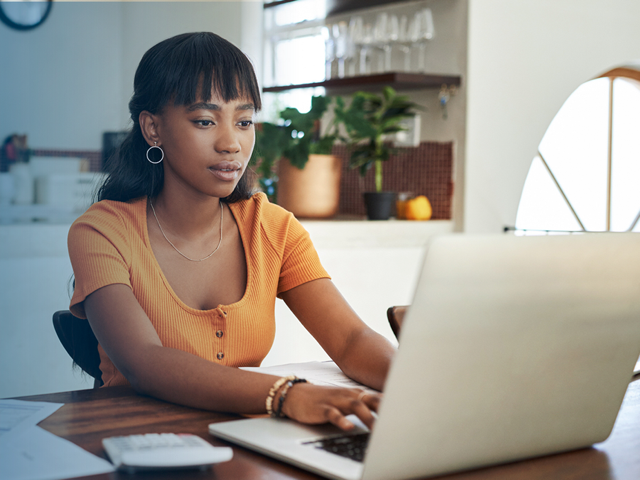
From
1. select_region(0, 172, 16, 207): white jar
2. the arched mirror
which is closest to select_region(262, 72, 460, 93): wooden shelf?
the arched mirror

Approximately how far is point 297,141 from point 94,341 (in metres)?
1.49

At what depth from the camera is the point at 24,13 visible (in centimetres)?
541

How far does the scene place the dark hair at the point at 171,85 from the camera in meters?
1.23

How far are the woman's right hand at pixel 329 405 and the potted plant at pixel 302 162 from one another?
1.84 meters

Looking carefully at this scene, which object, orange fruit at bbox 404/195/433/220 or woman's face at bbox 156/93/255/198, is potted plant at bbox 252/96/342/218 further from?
woman's face at bbox 156/93/255/198

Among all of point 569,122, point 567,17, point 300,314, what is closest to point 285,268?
point 300,314

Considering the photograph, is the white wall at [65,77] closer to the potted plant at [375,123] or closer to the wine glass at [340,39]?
the wine glass at [340,39]

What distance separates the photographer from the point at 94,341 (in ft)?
4.22

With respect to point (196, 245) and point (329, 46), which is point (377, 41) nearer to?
point (329, 46)

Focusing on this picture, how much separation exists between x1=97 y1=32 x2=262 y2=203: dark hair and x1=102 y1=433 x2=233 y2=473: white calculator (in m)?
0.71

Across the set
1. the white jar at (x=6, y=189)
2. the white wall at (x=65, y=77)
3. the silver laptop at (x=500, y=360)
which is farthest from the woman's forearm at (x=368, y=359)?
the white wall at (x=65, y=77)

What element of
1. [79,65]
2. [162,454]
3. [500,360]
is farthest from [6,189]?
[500,360]

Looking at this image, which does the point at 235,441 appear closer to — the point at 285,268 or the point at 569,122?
the point at 285,268

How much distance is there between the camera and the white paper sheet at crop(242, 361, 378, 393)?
105 cm
